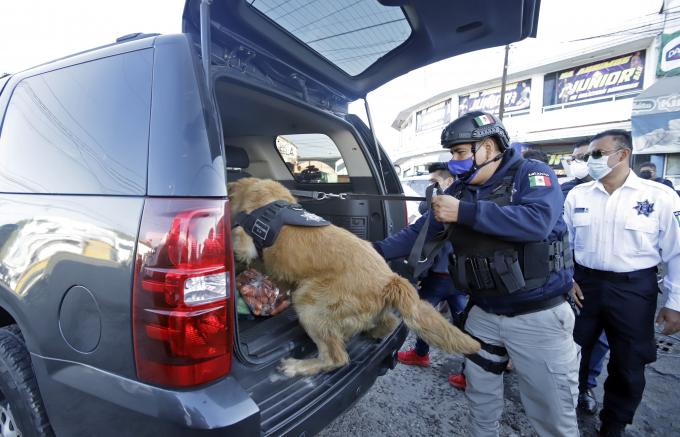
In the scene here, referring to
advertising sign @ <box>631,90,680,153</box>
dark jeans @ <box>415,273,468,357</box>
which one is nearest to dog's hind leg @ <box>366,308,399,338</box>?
dark jeans @ <box>415,273,468,357</box>

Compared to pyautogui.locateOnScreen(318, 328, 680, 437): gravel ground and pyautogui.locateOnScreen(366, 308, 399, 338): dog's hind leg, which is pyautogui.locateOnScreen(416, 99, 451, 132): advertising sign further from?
pyautogui.locateOnScreen(366, 308, 399, 338): dog's hind leg

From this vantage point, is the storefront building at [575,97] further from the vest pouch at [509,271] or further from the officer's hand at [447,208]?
the officer's hand at [447,208]

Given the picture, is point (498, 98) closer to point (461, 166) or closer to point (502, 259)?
point (461, 166)

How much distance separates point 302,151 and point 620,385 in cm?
352

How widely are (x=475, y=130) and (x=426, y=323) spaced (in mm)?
1079

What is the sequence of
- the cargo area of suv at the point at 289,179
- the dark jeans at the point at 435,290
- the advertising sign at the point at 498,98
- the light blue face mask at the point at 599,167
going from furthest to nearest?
the advertising sign at the point at 498,98
the dark jeans at the point at 435,290
the light blue face mask at the point at 599,167
the cargo area of suv at the point at 289,179

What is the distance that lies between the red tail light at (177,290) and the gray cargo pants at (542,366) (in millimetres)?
1548

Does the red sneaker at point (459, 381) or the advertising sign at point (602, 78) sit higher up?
the advertising sign at point (602, 78)

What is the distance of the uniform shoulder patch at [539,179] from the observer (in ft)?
5.87

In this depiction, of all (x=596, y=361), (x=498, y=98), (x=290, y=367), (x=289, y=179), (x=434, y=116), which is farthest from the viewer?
(x=434, y=116)

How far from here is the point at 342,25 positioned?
2.09 metres

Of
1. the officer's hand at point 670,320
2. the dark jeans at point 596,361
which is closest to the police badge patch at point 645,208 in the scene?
the officer's hand at point 670,320

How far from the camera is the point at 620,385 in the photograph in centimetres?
232

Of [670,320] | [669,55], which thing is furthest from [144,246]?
[669,55]
